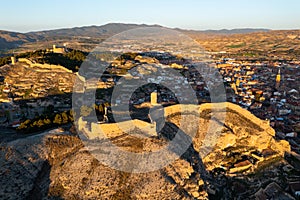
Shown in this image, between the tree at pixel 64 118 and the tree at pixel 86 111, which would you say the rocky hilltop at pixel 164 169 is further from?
the tree at pixel 86 111

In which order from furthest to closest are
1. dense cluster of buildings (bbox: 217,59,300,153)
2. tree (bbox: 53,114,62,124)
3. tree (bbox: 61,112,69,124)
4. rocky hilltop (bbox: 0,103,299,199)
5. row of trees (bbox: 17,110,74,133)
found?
dense cluster of buildings (bbox: 217,59,300,153) → tree (bbox: 61,112,69,124) → tree (bbox: 53,114,62,124) → row of trees (bbox: 17,110,74,133) → rocky hilltop (bbox: 0,103,299,199)

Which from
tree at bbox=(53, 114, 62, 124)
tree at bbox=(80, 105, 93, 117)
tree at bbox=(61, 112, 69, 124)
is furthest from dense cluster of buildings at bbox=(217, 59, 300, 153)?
tree at bbox=(53, 114, 62, 124)

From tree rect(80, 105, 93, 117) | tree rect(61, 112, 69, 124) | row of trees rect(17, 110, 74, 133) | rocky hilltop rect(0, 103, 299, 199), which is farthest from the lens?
tree rect(80, 105, 93, 117)

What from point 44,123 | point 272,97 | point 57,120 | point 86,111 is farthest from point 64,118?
point 272,97

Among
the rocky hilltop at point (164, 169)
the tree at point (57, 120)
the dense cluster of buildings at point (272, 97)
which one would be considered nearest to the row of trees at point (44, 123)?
the tree at point (57, 120)

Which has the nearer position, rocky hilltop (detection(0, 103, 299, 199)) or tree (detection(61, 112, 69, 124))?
rocky hilltop (detection(0, 103, 299, 199))

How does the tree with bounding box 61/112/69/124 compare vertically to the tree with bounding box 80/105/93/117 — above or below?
below

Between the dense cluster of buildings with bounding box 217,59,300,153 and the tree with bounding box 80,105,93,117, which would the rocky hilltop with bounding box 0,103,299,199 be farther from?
the dense cluster of buildings with bounding box 217,59,300,153

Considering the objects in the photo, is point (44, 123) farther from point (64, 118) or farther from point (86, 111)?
point (86, 111)

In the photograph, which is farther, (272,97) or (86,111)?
(272,97)
